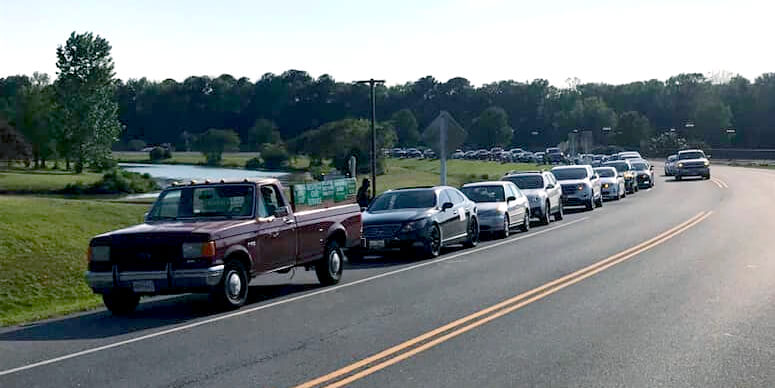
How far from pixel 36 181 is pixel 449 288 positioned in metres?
62.6

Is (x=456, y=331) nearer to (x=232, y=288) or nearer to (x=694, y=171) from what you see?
(x=232, y=288)

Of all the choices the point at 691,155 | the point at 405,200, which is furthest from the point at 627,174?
the point at 405,200

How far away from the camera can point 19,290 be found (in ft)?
62.0

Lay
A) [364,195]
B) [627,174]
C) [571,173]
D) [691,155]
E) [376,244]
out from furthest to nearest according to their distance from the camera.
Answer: [691,155] → [627,174] → [571,173] → [364,195] → [376,244]

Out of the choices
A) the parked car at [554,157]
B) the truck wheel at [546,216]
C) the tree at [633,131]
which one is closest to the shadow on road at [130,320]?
the truck wheel at [546,216]

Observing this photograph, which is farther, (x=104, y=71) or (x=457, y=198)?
(x=104, y=71)

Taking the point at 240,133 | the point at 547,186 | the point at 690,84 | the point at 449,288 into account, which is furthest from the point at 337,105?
the point at 449,288

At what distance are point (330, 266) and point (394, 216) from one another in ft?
15.7

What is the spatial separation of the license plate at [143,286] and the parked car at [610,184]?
32.6 metres

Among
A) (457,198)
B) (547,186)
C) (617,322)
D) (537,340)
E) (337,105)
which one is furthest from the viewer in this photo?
(337,105)

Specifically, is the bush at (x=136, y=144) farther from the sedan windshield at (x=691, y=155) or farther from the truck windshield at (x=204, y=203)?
the truck windshield at (x=204, y=203)

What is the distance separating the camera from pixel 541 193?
30.1 m

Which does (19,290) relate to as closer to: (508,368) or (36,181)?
(508,368)

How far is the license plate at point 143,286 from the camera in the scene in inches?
520
